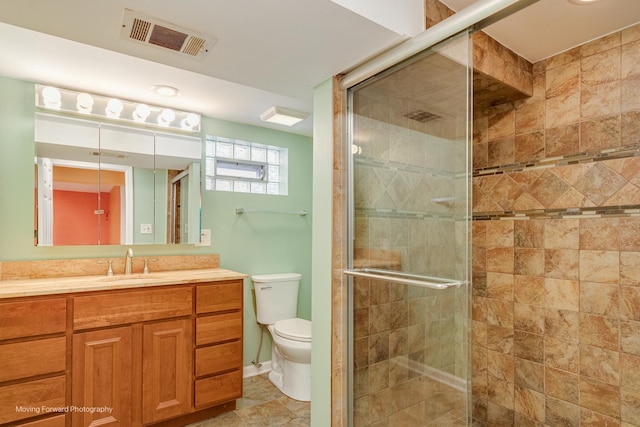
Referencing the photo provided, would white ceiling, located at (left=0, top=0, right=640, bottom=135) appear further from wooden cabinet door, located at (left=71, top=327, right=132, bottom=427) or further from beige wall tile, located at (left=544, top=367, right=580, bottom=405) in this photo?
beige wall tile, located at (left=544, top=367, right=580, bottom=405)

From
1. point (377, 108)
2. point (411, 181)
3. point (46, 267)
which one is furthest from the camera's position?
point (46, 267)

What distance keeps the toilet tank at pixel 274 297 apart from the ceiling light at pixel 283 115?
1.31m

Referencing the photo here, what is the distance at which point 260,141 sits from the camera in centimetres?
316

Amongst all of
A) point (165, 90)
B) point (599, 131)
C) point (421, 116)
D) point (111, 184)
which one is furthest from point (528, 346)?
point (111, 184)

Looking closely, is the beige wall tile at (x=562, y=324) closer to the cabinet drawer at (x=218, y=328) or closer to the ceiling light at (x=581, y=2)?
the ceiling light at (x=581, y=2)

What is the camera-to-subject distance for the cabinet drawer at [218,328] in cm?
228

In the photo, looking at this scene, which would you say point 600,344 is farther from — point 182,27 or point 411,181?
point 182,27

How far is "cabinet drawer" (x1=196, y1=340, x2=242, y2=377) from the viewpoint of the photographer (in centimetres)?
228

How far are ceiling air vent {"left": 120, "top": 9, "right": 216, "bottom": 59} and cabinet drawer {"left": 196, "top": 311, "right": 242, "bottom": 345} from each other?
5.41ft

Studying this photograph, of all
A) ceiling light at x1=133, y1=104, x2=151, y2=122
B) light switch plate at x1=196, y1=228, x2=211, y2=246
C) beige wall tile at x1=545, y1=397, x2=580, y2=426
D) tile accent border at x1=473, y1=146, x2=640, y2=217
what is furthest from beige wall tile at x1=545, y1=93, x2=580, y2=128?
ceiling light at x1=133, y1=104, x2=151, y2=122

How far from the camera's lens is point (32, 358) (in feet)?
5.85

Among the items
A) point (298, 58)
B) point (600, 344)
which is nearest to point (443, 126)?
point (298, 58)

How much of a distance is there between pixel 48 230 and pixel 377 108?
2.20 m

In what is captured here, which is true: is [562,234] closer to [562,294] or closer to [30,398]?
[562,294]
